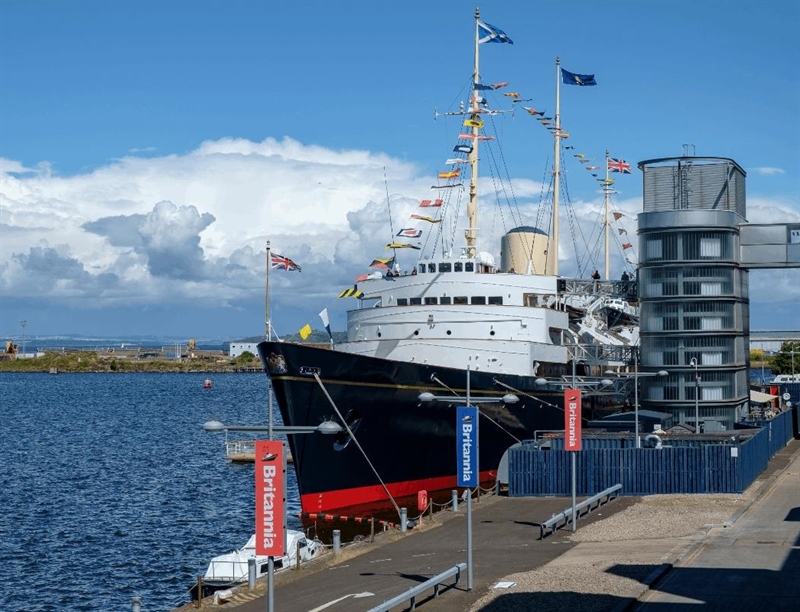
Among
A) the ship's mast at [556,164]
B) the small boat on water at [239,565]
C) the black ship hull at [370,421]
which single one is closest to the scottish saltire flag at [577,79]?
the ship's mast at [556,164]

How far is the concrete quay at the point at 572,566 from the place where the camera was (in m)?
23.7

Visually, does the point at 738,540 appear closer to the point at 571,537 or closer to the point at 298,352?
the point at 571,537

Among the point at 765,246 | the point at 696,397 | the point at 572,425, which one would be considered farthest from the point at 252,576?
the point at 765,246

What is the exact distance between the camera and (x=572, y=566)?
2720 centimetres

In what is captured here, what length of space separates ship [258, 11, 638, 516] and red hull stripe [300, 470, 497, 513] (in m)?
0.05

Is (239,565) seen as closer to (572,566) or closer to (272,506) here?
(572,566)

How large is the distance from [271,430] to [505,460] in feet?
80.3

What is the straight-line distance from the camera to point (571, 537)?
105 feet

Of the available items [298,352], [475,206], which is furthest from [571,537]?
[475,206]

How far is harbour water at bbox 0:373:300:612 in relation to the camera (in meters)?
36.6

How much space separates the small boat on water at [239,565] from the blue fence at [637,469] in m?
9.36

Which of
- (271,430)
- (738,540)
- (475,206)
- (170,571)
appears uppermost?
(475,206)

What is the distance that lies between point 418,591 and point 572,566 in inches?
211

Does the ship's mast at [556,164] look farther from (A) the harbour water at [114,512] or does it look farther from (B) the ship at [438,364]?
(A) the harbour water at [114,512]
